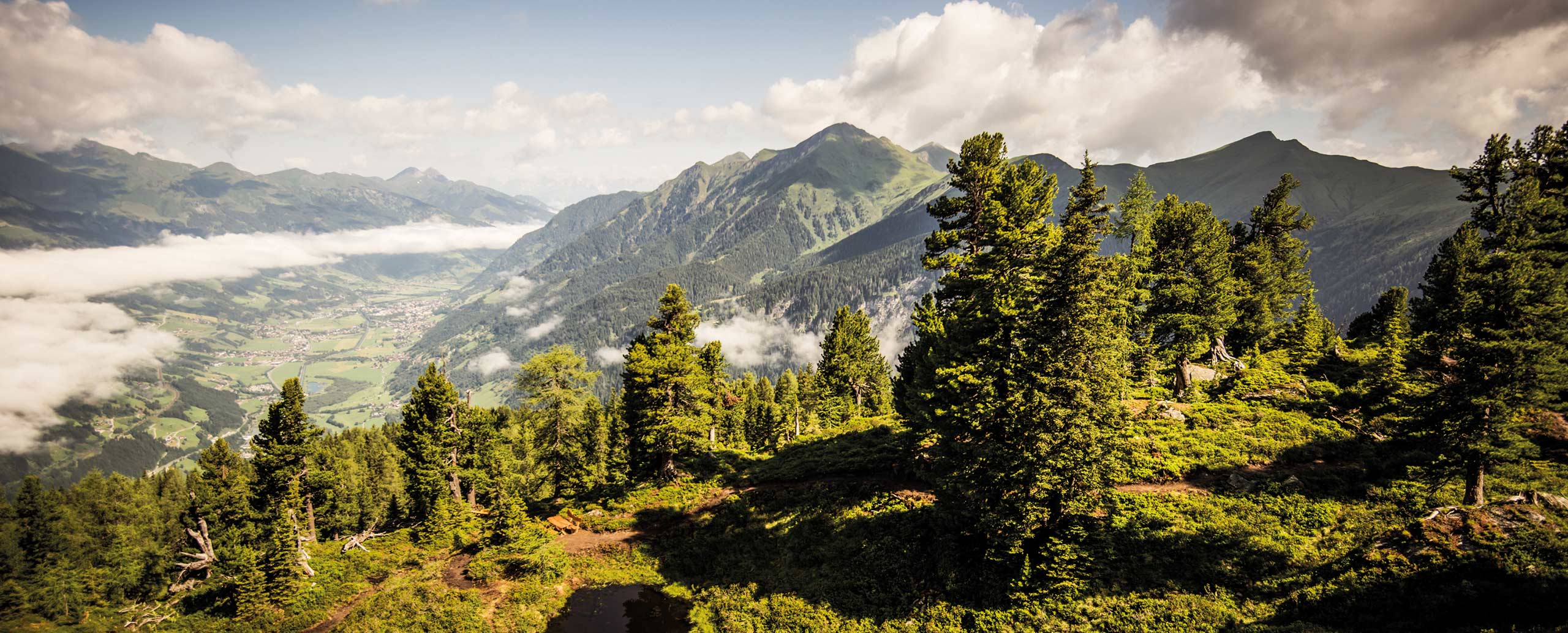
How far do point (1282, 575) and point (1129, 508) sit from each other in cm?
607

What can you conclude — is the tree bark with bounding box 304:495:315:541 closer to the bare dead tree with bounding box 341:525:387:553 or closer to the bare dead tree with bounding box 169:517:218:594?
the bare dead tree with bounding box 341:525:387:553

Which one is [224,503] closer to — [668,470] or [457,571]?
[457,571]

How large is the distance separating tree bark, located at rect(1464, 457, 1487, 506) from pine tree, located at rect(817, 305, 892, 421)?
49.1m

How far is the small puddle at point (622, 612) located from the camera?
29562 mm

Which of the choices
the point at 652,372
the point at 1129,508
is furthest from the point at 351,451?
the point at 1129,508

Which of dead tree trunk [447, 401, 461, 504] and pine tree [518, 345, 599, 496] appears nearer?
dead tree trunk [447, 401, 461, 504]

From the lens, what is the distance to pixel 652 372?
40.4 meters

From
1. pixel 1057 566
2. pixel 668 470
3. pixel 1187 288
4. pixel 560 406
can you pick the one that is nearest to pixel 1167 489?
pixel 1057 566

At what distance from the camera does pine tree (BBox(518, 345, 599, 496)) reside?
146 feet

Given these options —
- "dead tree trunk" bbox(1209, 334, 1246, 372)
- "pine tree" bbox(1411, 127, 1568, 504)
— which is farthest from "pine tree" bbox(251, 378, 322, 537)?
"dead tree trunk" bbox(1209, 334, 1246, 372)

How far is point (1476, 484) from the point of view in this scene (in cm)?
2016

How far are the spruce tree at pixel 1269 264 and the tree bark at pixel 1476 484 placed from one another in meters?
25.9

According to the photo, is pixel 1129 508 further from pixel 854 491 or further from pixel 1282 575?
pixel 854 491

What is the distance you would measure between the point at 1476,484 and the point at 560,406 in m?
51.2
